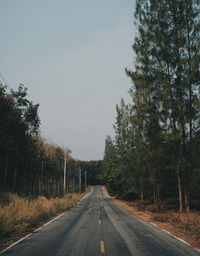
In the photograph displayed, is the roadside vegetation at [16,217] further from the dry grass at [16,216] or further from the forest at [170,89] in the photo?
the forest at [170,89]

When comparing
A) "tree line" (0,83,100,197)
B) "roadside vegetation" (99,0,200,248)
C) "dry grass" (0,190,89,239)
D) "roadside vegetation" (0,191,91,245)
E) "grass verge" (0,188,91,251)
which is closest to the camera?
"grass verge" (0,188,91,251)

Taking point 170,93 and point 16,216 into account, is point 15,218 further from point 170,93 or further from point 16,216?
point 170,93

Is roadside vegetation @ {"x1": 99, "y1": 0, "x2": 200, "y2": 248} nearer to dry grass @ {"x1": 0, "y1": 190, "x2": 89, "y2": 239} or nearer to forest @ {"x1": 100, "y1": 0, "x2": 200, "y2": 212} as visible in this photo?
forest @ {"x1": 100, "y1": 0, "x2": 200, "y2": 212}

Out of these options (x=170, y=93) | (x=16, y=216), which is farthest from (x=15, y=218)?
(x=170, y=93)

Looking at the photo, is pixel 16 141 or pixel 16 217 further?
pixel 16 141

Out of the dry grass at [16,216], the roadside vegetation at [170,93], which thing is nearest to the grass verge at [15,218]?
the dry grass at [16,216]

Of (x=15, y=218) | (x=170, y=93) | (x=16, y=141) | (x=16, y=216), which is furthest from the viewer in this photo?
(x=16, y=141)

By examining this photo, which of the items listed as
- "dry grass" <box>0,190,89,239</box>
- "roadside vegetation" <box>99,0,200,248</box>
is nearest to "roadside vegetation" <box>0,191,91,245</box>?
"dry grass" <box>0,190,89,239</box>

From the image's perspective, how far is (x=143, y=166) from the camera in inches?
968

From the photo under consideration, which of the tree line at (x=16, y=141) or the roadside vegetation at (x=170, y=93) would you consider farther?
the tree line at (x=16, y=141)

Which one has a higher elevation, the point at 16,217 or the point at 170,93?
the point at 170,93

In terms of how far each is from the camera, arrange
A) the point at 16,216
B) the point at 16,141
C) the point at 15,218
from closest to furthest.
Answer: the point at 15,218, the point at 16,216, the point at 16,141

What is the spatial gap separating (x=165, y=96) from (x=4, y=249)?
15.9 meters

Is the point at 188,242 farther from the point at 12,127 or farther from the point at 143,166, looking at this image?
the point at 12,127
